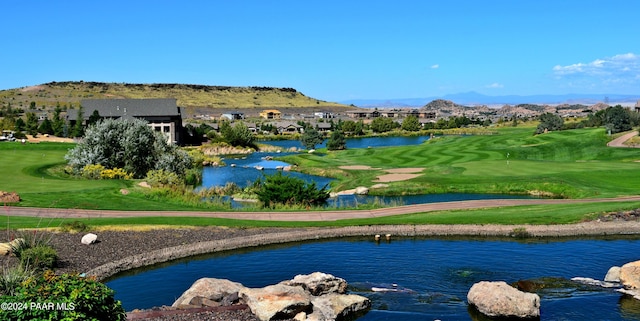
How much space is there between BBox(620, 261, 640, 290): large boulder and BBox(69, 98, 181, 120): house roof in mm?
96448

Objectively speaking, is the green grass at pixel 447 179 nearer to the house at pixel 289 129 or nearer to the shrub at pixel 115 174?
the shrub at pixel 115 174

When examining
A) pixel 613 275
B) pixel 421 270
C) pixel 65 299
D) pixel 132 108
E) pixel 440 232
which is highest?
pixel 132 108

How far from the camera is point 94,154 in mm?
52844

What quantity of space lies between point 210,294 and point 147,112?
9580cm

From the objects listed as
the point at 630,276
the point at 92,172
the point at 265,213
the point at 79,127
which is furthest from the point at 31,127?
the point at 630,276

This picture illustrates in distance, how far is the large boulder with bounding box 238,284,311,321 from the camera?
56.0 feet

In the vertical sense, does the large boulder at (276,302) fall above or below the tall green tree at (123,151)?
below

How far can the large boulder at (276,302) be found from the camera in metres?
17.1

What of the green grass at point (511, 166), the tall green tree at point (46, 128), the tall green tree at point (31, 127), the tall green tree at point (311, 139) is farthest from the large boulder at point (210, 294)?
the tall green tree at point (46, 128)

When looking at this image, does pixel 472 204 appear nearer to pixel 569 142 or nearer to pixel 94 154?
pixel 94 154

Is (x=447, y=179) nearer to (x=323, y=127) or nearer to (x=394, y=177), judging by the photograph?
(x=394, y=177)

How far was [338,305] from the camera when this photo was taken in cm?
1877

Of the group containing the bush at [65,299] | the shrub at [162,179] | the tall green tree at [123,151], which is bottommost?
the shrub at [162,179]

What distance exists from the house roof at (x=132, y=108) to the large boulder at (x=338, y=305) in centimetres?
9460
